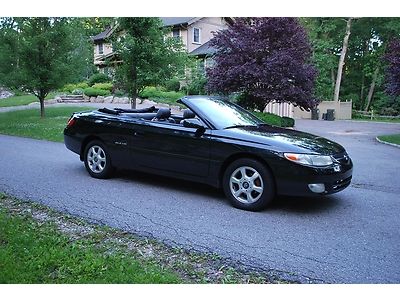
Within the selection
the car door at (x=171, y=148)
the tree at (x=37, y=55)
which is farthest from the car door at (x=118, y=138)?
the tree at (x=37, y=55)

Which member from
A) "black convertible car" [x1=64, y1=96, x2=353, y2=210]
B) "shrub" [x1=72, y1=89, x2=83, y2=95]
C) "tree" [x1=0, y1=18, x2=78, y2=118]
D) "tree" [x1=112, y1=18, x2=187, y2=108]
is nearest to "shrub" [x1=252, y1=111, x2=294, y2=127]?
"tree" [x1=112, y1=18, x2=187, y2=108]

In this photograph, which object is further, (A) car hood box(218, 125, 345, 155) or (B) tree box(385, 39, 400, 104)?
(B) tree box(385, 39, 400, 104)

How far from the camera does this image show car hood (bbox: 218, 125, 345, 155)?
4.59 metres

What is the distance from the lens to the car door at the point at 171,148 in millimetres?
5051

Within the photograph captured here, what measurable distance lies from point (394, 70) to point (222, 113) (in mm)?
8697

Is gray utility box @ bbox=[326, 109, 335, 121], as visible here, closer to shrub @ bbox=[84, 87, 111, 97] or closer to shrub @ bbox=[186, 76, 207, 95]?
shrub @ bbox=[186, 76, 207, 95]

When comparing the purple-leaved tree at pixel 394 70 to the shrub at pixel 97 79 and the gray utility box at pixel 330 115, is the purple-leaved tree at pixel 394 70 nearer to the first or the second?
the gray utility box at pixel 330 115

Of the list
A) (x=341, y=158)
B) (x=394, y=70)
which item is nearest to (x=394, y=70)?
(x=394, y=70)

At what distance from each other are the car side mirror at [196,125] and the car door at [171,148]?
0.15 feet

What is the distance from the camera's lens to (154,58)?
44.3ft

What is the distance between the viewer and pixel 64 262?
3.17 m

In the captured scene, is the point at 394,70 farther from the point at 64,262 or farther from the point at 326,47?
the point at 326,47

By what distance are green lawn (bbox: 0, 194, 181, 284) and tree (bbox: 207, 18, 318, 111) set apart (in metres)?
11.4

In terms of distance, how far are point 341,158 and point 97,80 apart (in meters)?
26.6
